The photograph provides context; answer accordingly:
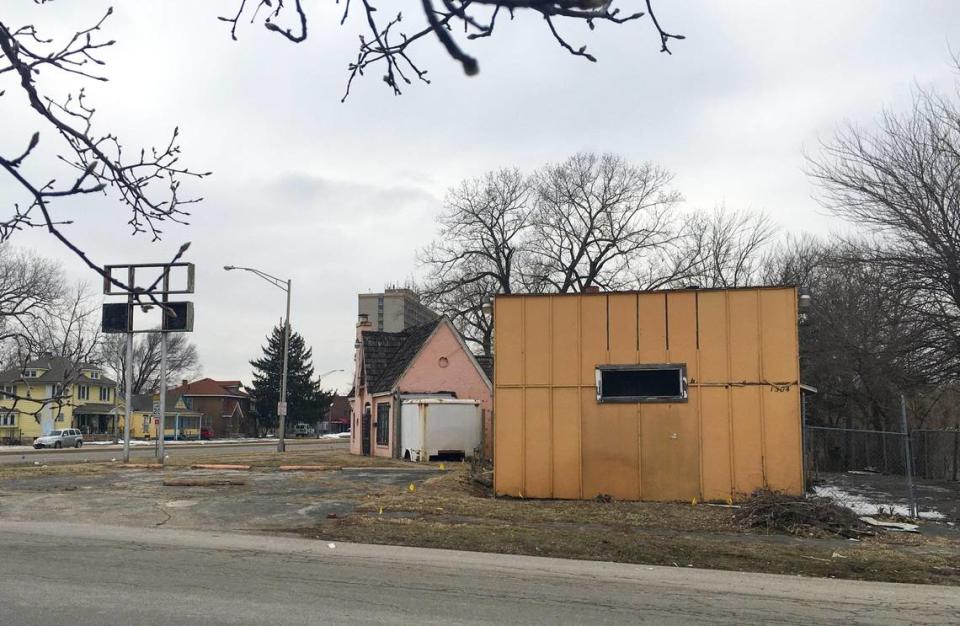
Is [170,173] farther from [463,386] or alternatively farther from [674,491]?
[463,386]

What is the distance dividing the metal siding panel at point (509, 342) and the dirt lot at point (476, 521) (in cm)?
261

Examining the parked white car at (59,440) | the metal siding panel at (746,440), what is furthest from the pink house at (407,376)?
the parked white car at (59,440)

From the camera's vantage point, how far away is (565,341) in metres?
17.0

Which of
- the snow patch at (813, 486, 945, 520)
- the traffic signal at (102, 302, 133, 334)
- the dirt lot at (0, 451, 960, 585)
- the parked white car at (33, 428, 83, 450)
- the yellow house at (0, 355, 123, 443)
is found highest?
the traffic signal at (102, 302, 133, 334)

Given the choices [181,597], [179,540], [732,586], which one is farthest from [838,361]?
[181,597]

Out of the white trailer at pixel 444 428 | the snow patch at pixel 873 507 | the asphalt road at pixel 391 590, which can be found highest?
the white trailer at pixel 444 428

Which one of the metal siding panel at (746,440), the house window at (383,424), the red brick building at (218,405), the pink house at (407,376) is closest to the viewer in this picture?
the metal siding panel at (746,440)

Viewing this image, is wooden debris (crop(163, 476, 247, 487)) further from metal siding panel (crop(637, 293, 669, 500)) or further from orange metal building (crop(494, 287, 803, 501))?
metal siding panel (crop(637, 293, 669, 500))

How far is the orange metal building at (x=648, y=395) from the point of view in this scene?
16078mm

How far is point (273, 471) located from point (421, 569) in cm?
1538

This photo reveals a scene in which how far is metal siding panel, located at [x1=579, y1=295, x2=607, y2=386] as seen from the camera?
55.2 feet

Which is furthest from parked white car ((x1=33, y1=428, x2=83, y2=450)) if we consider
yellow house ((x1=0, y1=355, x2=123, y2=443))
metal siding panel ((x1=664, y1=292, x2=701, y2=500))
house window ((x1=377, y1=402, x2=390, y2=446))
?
yellow house ((x1=0, y1=355, x2=123, y2=443))

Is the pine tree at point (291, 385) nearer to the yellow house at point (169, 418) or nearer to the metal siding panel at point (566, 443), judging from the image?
the yellow house at point (169, 418)

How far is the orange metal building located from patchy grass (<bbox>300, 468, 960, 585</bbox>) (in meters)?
1.00
